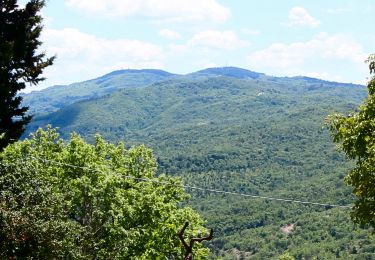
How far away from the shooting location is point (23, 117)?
2370 cm

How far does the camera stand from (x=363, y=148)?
650 inches

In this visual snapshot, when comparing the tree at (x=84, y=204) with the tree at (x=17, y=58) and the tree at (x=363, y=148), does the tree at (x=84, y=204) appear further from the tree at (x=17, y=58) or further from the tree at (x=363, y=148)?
the tree at (x=363, y=148)

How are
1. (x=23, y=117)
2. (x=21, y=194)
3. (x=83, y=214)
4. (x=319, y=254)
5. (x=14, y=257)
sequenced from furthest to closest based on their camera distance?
1. (x=319, y=254)
2. (x=83, y=214)
3. (x=23, y=117)
4. (x=21, y=194)
5. (x=14, y=257)

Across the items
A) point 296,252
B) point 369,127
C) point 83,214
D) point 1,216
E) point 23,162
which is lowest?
point 296,252

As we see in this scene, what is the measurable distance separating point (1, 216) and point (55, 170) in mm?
12443

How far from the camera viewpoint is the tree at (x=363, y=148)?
52.1 ft

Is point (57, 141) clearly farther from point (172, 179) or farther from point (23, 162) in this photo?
point (23, 162)

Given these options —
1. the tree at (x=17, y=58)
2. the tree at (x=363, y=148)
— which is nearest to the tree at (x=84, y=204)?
the tree at (x=17, y=58)

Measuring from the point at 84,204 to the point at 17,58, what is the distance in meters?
10.2

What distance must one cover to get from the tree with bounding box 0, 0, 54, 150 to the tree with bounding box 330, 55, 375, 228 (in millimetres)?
13155

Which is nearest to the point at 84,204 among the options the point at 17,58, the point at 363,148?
the point at 17,58

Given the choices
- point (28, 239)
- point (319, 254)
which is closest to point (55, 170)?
point (28, 239)

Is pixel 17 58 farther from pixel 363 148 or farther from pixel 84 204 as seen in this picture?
pixel 363 148

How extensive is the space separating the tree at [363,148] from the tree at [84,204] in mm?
8184
